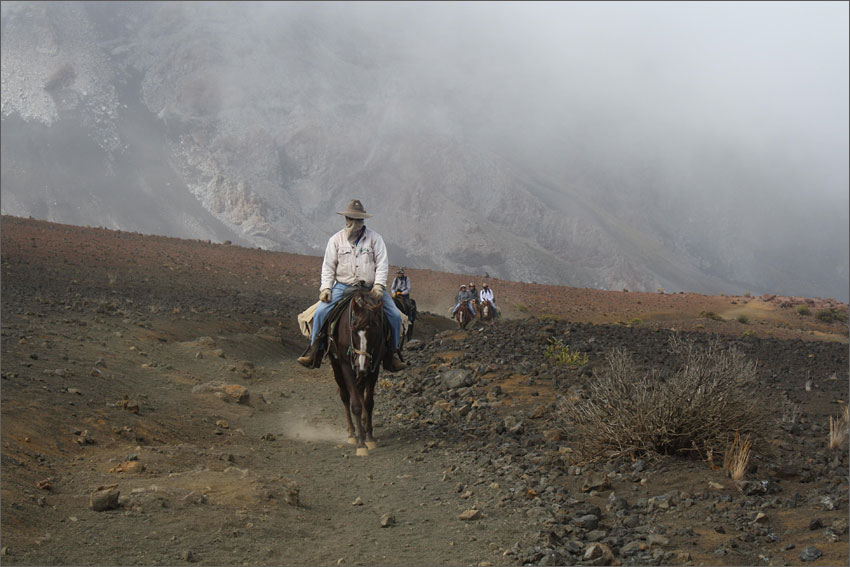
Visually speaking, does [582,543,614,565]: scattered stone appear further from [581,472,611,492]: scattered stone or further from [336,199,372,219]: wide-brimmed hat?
[336,199,372,219]: wide-brimmed hat

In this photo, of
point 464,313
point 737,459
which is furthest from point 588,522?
point 464,313

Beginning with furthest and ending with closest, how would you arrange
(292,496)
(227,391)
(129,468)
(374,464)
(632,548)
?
(227,391), (374,464), (129,468), (292,496), (632,548)

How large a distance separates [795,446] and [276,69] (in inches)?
4293

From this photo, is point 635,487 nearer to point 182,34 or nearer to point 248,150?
point 248,150

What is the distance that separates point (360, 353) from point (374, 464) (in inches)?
53.8

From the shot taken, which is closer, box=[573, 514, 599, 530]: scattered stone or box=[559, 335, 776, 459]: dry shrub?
box=[573, 514, 599, 530]: scattered stone

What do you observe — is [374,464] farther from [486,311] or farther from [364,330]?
[486,311]

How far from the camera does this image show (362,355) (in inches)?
396

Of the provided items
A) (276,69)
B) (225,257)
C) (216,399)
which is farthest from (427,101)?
(216,399)

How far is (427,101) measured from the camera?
387 ft

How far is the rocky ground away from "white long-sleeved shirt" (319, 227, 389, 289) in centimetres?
221

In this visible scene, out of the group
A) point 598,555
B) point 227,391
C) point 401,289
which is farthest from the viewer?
point 401,289

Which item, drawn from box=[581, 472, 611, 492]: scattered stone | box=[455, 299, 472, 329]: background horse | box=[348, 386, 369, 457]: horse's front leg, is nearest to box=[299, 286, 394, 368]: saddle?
box=[348, 386, 369, 457]: horse's front leg

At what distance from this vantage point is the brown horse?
399 inches
